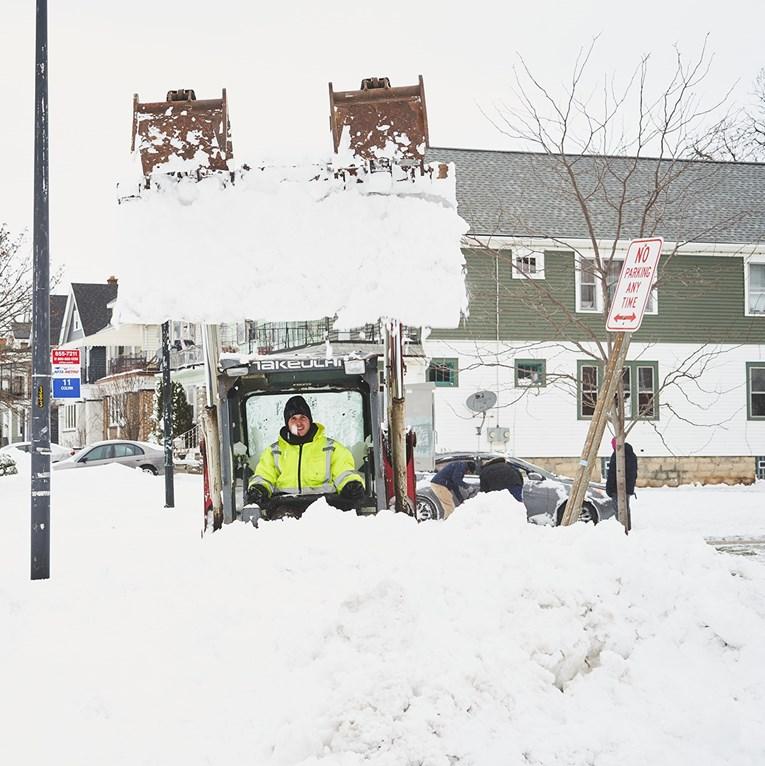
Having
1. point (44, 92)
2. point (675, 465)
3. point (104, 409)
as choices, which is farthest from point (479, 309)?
point (104, 409)

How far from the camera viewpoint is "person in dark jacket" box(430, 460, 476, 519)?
1577 cm

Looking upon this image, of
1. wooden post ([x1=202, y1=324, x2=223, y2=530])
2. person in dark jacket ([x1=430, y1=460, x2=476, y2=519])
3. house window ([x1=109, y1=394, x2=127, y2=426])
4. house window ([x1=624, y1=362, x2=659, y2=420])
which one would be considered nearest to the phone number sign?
person in dark jacket ([x1=430, y1=460, x2=476, y2=519])

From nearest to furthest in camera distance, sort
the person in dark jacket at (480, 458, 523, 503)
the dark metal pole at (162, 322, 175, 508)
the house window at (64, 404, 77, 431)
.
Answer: the person in dark jacket at (480, 458, 523, 503)
the dark metal pole at (162, 322, 175, 508)
the house window at (64, 404, 77, 431)

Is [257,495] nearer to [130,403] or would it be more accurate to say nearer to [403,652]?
[403,652]

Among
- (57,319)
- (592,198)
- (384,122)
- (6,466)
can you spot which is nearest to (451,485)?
(384,122)

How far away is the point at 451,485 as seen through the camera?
52.0ft

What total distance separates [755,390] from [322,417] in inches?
852

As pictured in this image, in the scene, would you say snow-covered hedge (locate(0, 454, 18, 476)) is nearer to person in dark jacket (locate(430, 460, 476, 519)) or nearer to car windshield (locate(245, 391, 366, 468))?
person in dark jacket (locate(430, 460, 476, 519))

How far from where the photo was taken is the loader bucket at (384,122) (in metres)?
8.79

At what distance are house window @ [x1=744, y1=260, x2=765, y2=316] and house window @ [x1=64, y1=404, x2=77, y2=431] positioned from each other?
38907 millimetres

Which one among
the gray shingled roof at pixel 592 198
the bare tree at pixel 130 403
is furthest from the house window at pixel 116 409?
the gray shingled roof at pixel 592 198

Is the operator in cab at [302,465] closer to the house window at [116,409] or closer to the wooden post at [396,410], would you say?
the wooden post at [396,410]

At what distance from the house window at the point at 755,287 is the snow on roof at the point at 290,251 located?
23178 mm

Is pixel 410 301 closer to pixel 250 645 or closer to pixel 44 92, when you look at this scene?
pixel 250 645
